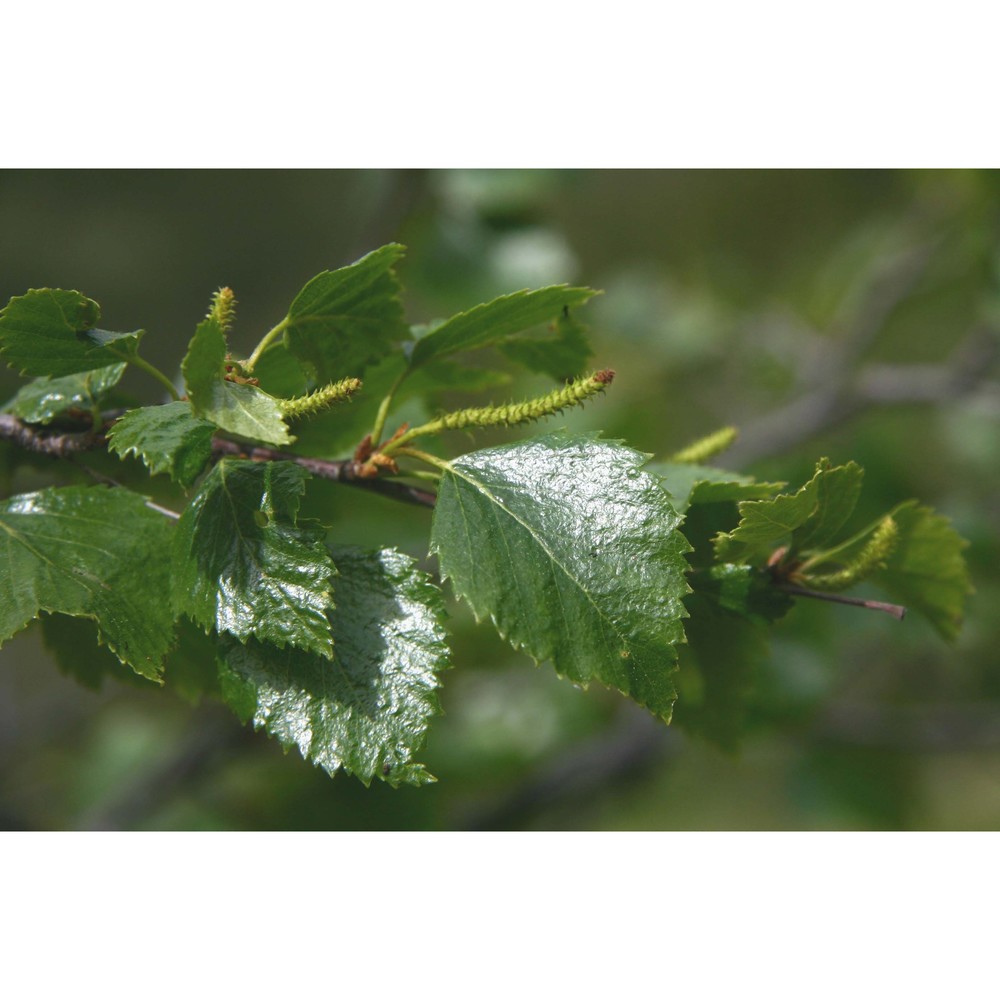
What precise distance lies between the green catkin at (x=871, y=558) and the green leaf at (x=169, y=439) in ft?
1.02

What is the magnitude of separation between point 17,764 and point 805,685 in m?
1.23

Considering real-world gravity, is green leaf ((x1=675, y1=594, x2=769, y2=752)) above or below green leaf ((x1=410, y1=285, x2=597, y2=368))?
below

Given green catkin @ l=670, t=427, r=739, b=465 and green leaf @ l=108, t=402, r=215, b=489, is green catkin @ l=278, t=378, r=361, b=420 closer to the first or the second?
green leaf @ l=108, t=402, r=215, b=489

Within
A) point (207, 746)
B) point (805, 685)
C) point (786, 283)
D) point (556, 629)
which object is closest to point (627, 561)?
point (556, 629)

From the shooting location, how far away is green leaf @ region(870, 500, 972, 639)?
536 mm

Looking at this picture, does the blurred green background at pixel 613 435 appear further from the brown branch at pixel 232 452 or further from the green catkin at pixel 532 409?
the green catkin at pixel 532 409

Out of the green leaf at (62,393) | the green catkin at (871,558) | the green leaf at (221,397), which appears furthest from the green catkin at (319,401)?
the green catkin at (871,558)

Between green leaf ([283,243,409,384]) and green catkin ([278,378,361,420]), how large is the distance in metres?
0.06

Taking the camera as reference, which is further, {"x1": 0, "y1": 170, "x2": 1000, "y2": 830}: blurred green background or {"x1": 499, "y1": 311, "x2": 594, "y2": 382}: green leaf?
{"x1": 0, "y1": 170, "x2": 1000, "y2": 830}: blurred green background

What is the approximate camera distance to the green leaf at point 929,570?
536 millimetres

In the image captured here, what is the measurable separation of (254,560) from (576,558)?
0.47 feet

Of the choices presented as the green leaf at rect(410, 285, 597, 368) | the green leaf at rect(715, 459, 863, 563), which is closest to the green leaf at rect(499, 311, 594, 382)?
the green leaf at rect(410, 285, 597, 368)

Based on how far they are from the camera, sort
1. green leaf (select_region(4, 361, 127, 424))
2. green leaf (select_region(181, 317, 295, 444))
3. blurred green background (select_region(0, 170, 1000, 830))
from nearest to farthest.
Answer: green leaf (select_region(181, 317, 295, 444)) < green leaf (select_region(4, 361, 127, 424)) < blurred green background (select_region(0, 170, 1000, 830))

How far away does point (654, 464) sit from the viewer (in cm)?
54
